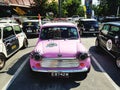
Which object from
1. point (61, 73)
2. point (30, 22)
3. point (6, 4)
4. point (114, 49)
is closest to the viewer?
point (61, 73)

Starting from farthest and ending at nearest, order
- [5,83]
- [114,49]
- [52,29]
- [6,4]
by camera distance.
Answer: [6,4]
[114,49]
[52,29]
[5,83]

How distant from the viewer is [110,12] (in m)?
54.8

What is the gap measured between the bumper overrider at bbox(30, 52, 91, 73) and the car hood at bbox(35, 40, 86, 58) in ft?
0.41

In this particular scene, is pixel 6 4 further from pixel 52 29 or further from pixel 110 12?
pixel 110 12

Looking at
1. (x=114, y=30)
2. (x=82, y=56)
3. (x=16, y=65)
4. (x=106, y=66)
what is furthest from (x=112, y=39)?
(x=16, y=65)

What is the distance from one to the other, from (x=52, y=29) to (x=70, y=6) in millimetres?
46834

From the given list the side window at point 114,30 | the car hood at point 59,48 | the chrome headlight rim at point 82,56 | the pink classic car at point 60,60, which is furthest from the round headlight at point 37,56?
the side window at point 114,30

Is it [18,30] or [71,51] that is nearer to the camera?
[71,51]

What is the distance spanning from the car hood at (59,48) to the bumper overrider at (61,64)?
0.12 metres

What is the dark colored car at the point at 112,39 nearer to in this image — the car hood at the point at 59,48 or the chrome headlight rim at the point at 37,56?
the car hood at the point at 59,48

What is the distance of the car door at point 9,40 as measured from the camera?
842cm

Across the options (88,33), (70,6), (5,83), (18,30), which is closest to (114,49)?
(5,83)

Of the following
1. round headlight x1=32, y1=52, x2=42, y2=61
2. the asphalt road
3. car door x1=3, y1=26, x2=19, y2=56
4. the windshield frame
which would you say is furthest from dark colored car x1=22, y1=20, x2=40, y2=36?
round headlight x1=32, y1=52, x2=42, y2=61

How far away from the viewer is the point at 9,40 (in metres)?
8.75
